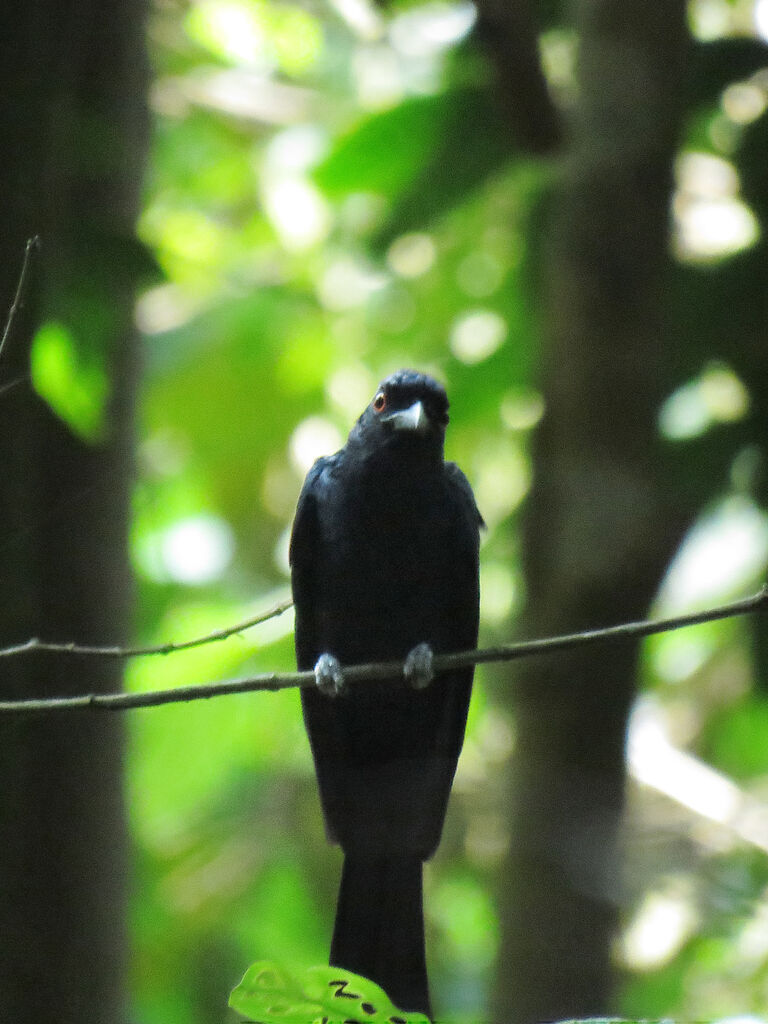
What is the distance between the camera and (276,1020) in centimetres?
165

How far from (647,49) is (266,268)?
2.56m

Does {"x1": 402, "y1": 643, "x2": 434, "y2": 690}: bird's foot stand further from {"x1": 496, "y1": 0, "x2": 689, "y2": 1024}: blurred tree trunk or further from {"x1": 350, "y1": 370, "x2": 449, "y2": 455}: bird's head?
{"x1": 496, "y1": 0, "x2": 689, "y2": 1024}: blurred tree trunk

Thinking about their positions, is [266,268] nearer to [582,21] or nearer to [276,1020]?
[582,21]

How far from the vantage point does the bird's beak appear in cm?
290

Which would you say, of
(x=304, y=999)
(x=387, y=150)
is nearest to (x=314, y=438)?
(x=387, y=150)

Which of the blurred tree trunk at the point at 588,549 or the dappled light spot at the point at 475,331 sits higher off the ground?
the dappled light spot at the point at 475,331

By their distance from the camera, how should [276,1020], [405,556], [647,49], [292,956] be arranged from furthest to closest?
[292,956], [647,49], [405,556], [276,1020]

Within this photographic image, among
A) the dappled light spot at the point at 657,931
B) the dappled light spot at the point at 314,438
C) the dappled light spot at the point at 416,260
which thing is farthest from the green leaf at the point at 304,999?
the dappled light spot at the point at 314,438

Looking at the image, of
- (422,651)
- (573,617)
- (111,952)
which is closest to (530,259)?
(573,617)

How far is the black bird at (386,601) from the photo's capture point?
9.04 feet

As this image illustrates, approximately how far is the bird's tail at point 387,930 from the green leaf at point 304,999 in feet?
1.98

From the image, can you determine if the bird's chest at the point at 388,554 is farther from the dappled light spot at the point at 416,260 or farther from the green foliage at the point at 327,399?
the dappled light spot at the point at 416,260

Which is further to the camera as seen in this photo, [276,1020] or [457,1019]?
[457,1019]

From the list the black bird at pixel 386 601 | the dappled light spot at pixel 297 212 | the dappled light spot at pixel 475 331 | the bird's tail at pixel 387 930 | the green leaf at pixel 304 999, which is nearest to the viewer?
the green leaf at pixel 304 999
